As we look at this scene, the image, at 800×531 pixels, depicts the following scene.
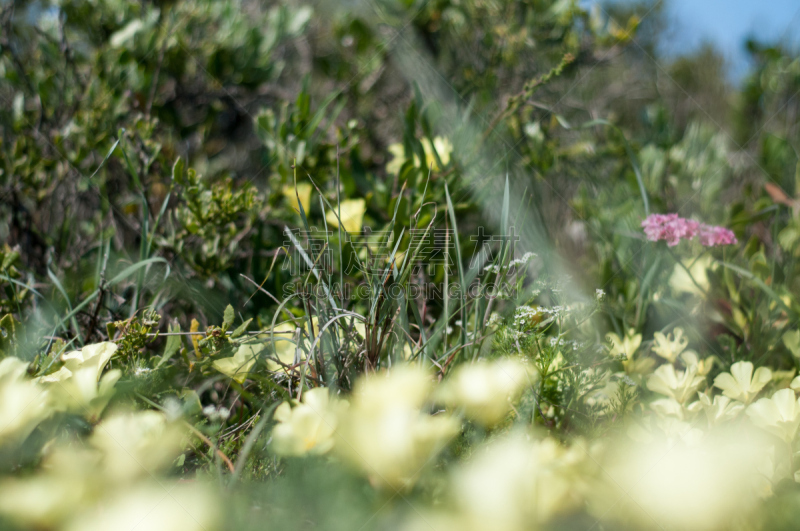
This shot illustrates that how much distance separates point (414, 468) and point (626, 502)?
134mm

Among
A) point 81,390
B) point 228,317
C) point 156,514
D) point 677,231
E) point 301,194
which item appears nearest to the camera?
point 156,514

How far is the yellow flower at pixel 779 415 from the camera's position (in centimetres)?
43

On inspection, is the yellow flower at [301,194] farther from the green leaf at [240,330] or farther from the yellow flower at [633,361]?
the yellow flower at [633,361]

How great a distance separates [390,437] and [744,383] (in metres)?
0.41

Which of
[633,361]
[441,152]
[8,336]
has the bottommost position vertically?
[633,361]

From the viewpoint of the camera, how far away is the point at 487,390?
42 cm

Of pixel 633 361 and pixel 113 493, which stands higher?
pixel 113 493

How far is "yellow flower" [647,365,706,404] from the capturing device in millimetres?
528

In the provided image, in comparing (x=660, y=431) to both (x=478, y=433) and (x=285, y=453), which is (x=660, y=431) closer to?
(x=478, y=433)

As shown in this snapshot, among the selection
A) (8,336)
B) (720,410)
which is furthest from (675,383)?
(8,336)

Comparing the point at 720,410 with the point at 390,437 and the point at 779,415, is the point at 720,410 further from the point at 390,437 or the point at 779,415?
the point at 390,437

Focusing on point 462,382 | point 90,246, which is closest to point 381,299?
point 462,382

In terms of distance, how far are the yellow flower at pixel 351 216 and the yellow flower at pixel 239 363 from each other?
A: 26cm

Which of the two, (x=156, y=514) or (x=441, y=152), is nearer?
(x=156, y=514)
